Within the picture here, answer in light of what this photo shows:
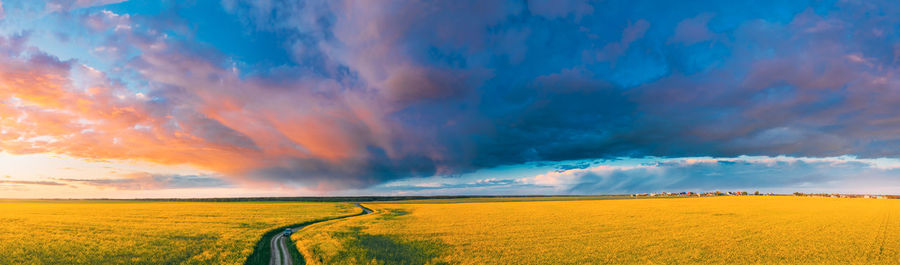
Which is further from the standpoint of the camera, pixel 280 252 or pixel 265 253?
pixel 280 252

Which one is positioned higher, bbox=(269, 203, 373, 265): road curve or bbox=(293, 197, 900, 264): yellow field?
bbox=(293, 197, 900, 264): yellow field

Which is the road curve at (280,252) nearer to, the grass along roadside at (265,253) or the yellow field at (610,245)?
the grass along roadside at (265,253)

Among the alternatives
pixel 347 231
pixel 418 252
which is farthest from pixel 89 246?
pixel 418 252

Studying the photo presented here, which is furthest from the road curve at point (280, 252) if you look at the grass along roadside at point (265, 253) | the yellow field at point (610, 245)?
the yellow field at point (610, 245)

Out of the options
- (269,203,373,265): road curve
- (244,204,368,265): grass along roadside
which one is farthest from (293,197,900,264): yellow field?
(269,203,373,265): road curve

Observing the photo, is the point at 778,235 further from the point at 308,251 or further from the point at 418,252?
the point at 308,251

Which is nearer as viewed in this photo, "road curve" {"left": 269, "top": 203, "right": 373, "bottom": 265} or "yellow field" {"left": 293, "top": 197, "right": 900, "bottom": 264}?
"yellow field" {"left": 293, "top": 197, "right": 900, "bottom": 264}

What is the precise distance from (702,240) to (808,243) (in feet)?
26.0

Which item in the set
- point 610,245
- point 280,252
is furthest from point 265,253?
point 610,245

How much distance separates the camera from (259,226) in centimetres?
4844

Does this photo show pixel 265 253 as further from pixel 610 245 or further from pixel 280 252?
pixel 610 245

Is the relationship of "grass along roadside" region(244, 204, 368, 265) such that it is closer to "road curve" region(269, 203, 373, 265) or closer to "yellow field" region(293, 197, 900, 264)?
"road curve" region(269, 203, 373, 265)

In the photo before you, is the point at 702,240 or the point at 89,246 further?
the point at 702,240

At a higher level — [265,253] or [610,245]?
[610,245]
